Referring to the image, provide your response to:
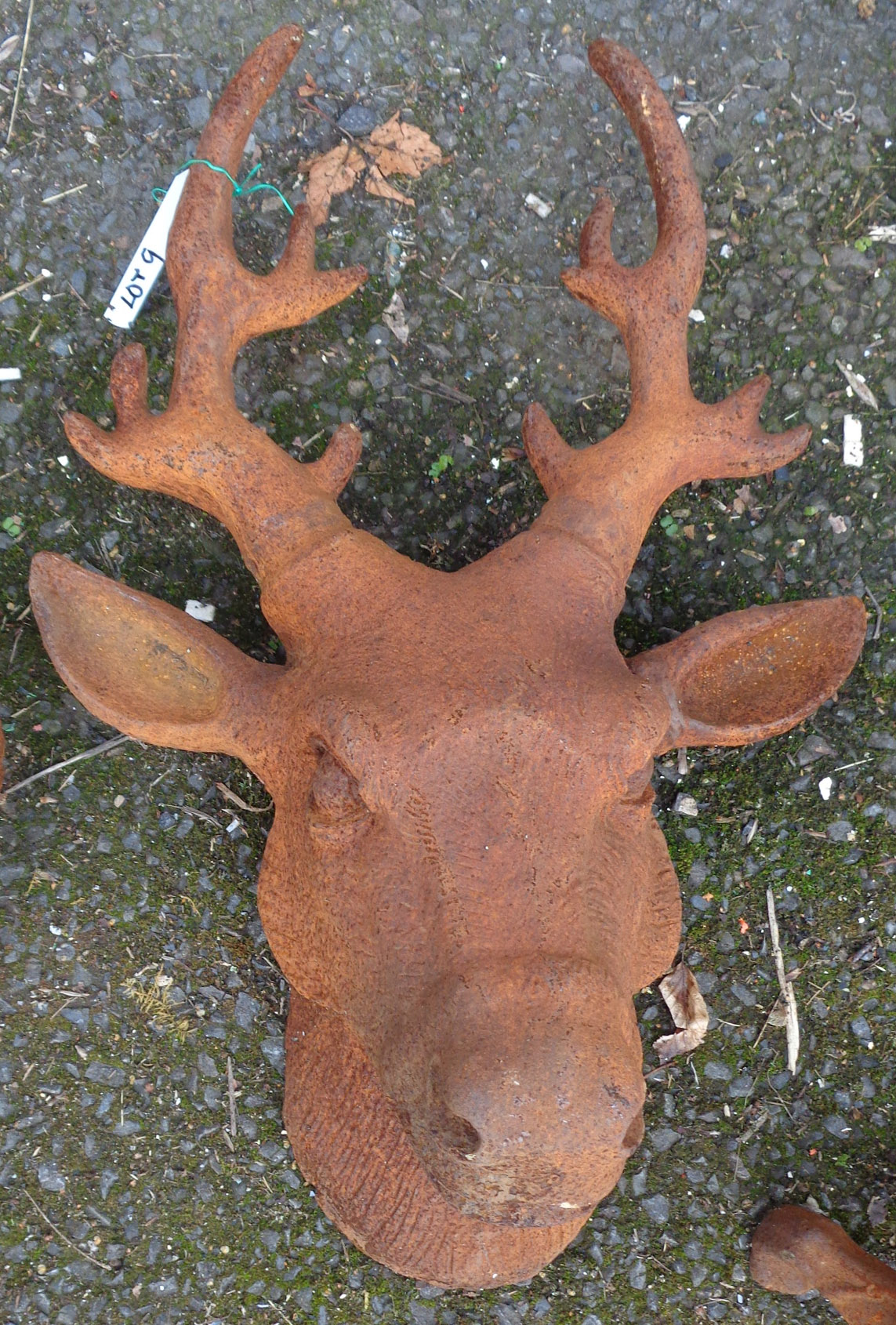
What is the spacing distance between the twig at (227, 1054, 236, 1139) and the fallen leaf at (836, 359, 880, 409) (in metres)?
3.40

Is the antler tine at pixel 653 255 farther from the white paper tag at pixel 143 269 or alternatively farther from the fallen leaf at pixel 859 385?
the white paper tag at pixel 143 269

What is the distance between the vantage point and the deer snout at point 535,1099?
1817mm

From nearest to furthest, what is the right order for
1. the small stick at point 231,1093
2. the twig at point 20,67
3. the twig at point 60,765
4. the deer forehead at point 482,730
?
the deer forehead at point 482,730 → the twig at point 20,67 → the twig at point 60,765 → the small stick at point 231,1093

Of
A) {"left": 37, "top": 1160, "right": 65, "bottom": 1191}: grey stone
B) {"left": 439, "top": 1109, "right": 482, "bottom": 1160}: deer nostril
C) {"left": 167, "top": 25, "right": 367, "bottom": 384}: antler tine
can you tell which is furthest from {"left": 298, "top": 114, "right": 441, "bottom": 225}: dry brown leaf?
{"left": 37, "top": 1160, "right": 65, "bottom": 1191}: grey stone

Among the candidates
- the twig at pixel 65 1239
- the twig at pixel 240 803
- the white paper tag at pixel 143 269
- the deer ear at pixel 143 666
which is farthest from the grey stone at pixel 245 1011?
the white paper tag at pixel 143 269

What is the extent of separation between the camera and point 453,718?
2109 mm

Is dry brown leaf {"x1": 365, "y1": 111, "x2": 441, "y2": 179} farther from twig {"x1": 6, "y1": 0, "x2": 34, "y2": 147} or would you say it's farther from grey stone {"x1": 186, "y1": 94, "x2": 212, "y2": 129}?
twig {"x1": 6, "y1": 0, "x2": 34, "y2": 147}

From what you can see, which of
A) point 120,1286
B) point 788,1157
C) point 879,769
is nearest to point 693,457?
point 879,769

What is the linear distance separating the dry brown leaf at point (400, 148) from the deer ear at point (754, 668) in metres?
2.12

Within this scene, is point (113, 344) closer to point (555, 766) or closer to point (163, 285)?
point (163, 285)

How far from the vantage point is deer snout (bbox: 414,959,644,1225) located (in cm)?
182

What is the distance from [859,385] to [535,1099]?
293 centimetres

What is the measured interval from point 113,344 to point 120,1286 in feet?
11.3

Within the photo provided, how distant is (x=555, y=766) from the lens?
2.12m
